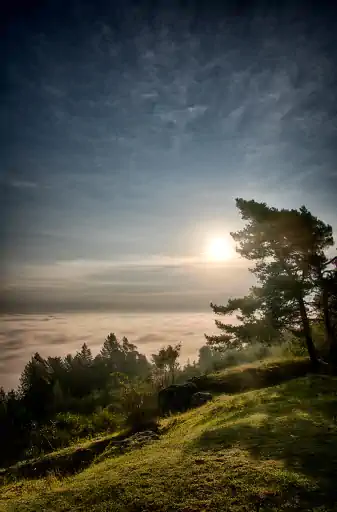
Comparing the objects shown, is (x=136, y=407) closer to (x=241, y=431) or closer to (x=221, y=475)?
(x=241, y=431)

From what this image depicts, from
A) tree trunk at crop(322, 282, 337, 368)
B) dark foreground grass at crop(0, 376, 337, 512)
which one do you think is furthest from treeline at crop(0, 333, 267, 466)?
dark foreground grass at crop(0, 376, 337, 512)

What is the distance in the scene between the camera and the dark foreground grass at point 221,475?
650 centimetres

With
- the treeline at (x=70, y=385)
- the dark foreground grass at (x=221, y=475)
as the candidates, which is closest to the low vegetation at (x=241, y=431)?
the dark foreground grass at (x=221, y=475)

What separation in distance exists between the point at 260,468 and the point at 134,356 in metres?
112

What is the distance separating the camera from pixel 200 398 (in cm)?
2203

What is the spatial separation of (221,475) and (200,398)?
15178 millimetres

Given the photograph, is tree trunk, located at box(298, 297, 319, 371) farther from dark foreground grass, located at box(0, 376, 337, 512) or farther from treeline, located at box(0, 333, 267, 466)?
treeline, located at box(0, 333, 267, 466)

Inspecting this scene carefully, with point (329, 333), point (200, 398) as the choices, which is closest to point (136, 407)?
point (200, 398)

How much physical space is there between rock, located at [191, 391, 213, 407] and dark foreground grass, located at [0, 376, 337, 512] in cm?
893

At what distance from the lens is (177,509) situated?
6355 mm

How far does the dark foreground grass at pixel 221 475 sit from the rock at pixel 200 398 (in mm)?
8933

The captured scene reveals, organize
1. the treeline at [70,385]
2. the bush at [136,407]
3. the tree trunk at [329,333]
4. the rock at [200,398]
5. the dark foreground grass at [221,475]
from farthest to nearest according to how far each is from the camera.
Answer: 1. the treeline at [70,385]
2. the tree trunk at [329,333]
3. the rock at [200,398]
4. the bush at [136,407]
5. the dark foreground grass at [221,475]

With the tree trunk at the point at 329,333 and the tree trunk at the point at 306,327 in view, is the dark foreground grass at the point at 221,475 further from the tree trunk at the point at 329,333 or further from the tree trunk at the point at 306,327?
the tree trunk at the point at 329,333

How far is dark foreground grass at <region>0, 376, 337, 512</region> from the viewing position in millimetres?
6496
